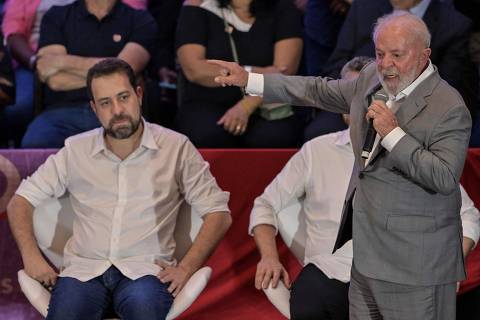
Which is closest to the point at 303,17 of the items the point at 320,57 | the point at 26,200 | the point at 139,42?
the point at 320,57

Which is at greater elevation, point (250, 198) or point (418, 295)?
point (418, 295)

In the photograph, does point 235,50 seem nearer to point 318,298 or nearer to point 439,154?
point 318,298

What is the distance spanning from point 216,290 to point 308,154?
732 mm

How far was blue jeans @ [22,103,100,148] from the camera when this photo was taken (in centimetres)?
414

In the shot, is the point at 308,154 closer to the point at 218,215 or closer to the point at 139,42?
the point at 218,215

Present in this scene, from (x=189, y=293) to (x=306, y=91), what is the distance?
0.87m

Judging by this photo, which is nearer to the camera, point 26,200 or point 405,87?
point 405,87

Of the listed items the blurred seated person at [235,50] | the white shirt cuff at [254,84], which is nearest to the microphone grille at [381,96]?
the white shirt cuff at [254,84]

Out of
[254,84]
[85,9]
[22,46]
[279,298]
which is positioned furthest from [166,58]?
[254,84]

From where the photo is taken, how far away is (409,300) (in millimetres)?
2537

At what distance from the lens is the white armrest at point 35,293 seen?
3.17m

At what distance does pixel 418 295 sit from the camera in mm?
2533

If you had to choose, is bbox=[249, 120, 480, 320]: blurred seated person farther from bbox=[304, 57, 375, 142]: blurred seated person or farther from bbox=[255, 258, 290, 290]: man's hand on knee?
bbox=[304, 57, 375, 142]: blurred seated person

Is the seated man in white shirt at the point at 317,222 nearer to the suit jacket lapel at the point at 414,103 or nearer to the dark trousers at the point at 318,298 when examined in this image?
the dark trousers at the point at 318,298
